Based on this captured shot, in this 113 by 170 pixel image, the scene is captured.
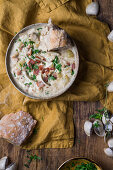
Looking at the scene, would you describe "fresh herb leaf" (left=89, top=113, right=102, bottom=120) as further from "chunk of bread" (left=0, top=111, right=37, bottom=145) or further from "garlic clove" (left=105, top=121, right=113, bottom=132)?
"chunk of bread" (left=0, top=111, right=37, bottom=145)

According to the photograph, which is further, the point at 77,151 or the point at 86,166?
the point at 77,151

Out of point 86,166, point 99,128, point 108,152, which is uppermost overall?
point 99,128

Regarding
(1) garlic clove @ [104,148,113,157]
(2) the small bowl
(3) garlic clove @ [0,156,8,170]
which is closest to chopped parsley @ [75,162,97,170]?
(2) the small bowl

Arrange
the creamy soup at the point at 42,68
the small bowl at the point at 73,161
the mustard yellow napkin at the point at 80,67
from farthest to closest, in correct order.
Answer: the mustard yellow napkin at the point at 80,67
the small bowl at the point at 73,161
the creamy soup at the point at 42,68

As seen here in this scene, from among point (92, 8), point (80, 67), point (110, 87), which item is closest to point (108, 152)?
point (110, 87)

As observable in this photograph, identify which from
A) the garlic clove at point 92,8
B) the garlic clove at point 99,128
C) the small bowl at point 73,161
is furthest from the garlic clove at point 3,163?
the garlic clove at point 92,8

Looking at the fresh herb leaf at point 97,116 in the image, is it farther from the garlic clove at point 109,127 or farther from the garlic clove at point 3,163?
the garlic clove at point 3,163

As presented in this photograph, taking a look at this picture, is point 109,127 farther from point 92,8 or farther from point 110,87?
point 92,8
